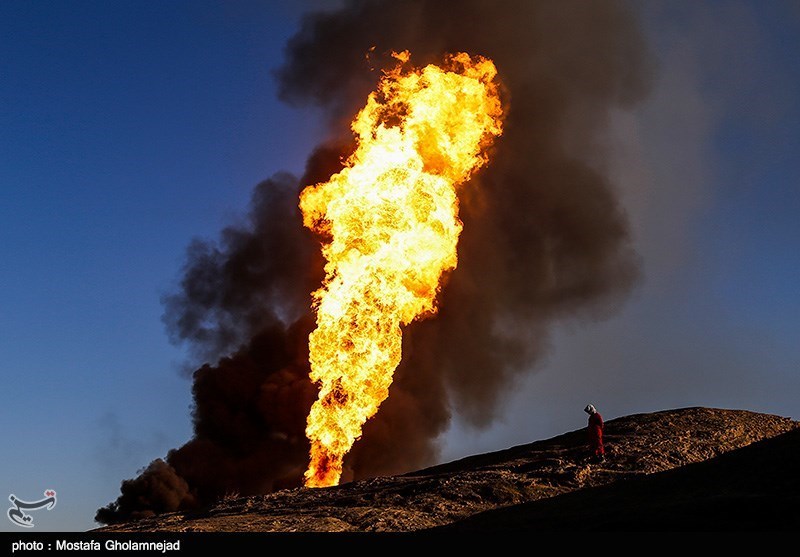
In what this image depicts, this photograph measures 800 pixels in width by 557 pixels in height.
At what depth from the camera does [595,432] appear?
30.9m

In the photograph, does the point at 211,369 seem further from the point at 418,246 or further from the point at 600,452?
the point at 600,452

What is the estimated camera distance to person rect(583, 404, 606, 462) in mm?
30828

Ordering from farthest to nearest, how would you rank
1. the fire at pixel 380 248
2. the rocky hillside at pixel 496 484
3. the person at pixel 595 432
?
the fire at pixel 380 248, the person at pixel 595 432, the rocky hillside at pixel 496 484

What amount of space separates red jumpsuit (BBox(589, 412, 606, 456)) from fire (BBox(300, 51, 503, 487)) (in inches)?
515

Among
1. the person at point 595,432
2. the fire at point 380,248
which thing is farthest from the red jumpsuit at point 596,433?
the fire at point 380,248

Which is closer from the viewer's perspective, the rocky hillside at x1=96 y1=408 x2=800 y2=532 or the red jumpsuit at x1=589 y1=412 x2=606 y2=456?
the rocky hillside at x1=96 y1=408 x2=800 y2=532

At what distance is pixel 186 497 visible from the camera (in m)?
45.5

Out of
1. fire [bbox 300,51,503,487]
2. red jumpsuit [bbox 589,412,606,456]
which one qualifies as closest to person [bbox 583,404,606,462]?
red jumpsuit [bbox 589,412,606,456]

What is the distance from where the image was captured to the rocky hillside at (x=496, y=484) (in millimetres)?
23984

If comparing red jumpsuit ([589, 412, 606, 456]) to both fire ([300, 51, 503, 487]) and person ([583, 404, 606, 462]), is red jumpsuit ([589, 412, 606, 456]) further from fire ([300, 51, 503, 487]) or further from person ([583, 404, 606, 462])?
fire ([300, 51, 503, 487])

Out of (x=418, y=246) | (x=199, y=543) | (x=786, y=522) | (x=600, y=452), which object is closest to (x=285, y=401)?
(x=418, y=246)

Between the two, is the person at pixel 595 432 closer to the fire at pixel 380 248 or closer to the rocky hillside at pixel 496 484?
the rocky hillside at pixel 496 484

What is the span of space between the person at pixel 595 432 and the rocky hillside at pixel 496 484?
47cm

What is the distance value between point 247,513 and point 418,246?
18.4m
